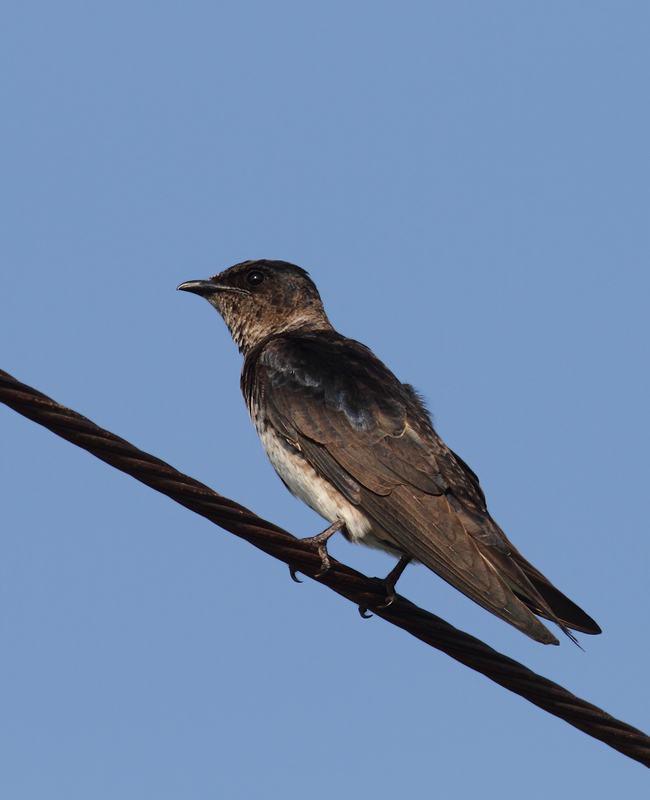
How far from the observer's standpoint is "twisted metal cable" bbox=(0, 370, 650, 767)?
4.40 m

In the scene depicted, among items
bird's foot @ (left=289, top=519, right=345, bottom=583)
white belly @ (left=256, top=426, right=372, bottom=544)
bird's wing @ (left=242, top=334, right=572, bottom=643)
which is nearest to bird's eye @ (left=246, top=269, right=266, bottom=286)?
bird's wing @ (left=242, top=334, right=572, bottom=643)

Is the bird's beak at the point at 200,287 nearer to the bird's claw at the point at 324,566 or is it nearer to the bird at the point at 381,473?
the bird at the point at 381,473

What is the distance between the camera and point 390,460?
686cm

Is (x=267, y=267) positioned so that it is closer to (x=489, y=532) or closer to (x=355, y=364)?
(x=355, y=364)

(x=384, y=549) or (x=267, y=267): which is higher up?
(x=267, y=267)

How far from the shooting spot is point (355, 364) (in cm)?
775

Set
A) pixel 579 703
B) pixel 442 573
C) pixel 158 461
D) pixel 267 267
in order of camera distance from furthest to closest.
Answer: pixel 267 267 → pixel 442 573 → pixel 579 703 → pixel 158 461

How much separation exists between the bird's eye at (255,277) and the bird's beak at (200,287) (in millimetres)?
296

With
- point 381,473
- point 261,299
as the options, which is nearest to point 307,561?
point 381,473

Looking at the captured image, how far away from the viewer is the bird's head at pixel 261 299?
940cm

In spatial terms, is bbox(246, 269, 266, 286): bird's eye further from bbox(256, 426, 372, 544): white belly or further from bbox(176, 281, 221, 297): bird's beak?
bbox(256, 426, 372, 544): white belly

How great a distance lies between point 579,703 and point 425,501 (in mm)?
1812

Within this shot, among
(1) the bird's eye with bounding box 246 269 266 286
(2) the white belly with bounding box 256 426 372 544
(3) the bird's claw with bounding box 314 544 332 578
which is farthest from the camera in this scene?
(1) the bird's eye with bounding box 246 269 266 286

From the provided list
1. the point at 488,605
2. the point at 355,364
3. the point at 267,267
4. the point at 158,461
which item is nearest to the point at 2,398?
the point at 158,461
